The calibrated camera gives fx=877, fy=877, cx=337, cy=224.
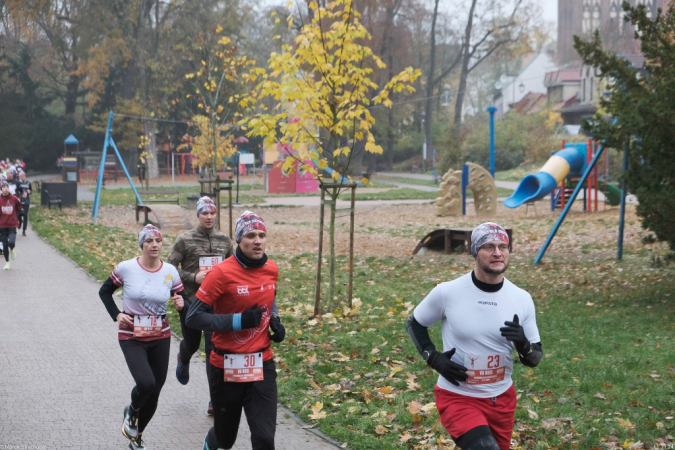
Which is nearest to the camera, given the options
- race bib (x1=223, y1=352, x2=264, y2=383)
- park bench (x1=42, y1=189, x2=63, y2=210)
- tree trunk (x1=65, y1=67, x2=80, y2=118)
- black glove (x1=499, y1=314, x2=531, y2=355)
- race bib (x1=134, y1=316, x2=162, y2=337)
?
black glove (x1=499, y1=314, x2=531, y2=355)

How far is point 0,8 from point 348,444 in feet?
170

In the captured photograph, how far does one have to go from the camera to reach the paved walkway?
7105 millimetres

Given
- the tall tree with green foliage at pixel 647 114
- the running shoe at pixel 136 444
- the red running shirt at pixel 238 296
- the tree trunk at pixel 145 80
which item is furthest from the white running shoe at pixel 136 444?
the tree trunk at pixel 145 80

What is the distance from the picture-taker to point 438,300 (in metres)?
4.89

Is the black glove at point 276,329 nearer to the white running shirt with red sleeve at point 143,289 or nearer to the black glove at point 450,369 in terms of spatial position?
the black glove at point 450,369

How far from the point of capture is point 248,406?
18.3 feet

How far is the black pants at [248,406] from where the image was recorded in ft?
17.7

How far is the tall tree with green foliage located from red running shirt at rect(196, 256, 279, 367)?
22.5 ft

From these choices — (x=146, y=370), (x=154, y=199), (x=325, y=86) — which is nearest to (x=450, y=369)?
(x=146, y=370)

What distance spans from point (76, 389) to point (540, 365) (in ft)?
15.0

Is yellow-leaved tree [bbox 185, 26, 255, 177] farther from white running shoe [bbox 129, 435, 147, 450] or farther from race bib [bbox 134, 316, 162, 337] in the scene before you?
white running shoe [bbox 129, 435, 147, 450]

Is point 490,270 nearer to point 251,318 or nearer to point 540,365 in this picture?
point 251,318

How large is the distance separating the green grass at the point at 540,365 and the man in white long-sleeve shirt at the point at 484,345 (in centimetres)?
188

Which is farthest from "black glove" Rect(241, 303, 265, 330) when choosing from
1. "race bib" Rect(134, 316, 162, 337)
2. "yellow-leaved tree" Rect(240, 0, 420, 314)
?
"yellow-leaved tree" Rect(240, 0, 420, 314)
